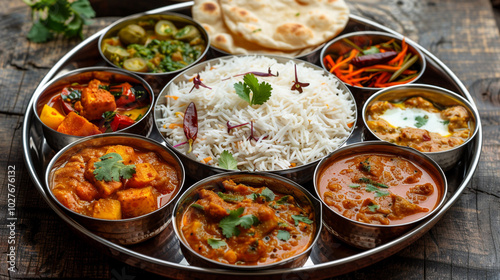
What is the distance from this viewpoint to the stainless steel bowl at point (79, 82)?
3.29 metres

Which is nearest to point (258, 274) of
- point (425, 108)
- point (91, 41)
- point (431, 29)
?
point (425, 108)

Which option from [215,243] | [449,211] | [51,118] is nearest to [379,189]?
[449,211]

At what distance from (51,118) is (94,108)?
32 cm

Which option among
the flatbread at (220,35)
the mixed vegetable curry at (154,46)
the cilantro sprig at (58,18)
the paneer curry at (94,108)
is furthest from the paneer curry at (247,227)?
the cilantro sprig at (58,18)

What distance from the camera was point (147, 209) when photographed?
2.71m

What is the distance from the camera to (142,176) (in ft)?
9.31

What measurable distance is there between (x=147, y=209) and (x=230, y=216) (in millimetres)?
500

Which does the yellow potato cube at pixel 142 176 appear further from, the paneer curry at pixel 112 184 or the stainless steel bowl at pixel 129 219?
the stainless steel bowl at pixel 129 219

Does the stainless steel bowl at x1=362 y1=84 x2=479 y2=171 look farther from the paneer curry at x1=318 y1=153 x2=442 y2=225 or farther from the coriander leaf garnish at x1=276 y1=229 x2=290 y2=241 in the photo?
the coriander leaf garnish at x1=276 y1=229 x2=290 y2=241

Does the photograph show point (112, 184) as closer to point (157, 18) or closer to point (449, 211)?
point (449, 211)

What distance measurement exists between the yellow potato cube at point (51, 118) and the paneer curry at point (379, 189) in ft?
6.32

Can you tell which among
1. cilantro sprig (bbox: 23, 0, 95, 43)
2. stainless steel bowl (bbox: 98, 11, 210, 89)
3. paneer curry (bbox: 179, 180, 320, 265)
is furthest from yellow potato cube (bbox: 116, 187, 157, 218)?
cilantro sprig (bbox: 23, 0, 95, 43)

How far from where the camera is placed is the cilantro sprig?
4.64 meters

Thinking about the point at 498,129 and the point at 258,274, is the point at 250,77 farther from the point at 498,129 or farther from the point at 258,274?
the point at 498,129
